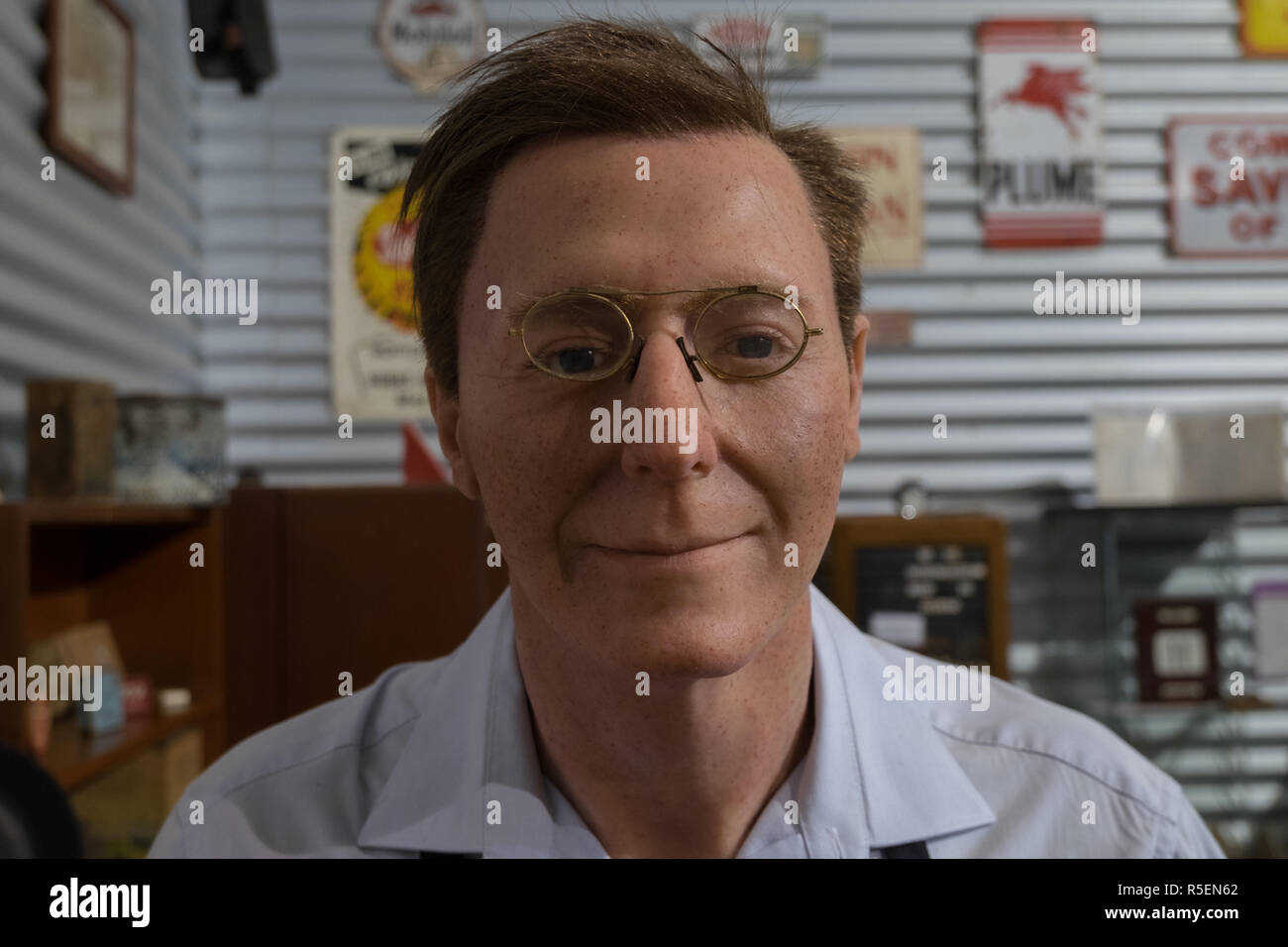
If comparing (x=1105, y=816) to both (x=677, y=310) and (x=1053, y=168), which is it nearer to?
(x=677, y=310)

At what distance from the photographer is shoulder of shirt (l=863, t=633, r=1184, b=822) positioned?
38.7 inches

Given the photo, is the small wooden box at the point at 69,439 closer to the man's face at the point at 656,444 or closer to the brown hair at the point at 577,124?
the brown hair at the point at 577,124

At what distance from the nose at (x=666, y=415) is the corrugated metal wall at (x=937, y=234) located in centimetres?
78

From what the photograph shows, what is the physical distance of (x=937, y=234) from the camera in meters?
1.59

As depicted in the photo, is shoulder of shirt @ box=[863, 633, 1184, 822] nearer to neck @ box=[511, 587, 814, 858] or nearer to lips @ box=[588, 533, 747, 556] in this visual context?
neck @ box=[511, 587, 814, 858]

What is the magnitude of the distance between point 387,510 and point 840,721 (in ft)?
1.99

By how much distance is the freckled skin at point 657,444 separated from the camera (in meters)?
0.78

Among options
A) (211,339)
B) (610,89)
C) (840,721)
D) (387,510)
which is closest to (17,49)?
(211,339)

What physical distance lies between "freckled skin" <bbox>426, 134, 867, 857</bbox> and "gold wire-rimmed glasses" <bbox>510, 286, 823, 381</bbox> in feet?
0.04

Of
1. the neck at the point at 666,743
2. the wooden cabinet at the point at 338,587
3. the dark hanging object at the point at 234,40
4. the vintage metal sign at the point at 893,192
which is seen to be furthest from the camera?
the vintage metal sign at the point at 893,192

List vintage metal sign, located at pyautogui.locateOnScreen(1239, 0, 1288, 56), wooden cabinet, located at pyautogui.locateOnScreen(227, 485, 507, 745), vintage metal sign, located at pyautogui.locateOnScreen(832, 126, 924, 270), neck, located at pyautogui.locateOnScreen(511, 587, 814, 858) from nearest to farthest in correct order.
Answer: neck, located at pyautogui.locateOnScreen(511, 587, 814, 858) < wooden cabinet, located at pyautogui.locateOnScreen(227, 485, 507, 745) < vintage metal sign, located at pyautogui.locateOnScreen(1239, 0, 1288, 56) < vintage metal sign, located at pyautogui.locateOnScreen(832, 126, 924, 270)

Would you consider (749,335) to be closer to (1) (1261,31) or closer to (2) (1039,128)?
(2) (1039,128)

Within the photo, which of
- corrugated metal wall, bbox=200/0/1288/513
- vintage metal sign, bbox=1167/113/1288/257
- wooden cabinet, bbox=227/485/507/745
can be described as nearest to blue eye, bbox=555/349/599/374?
wooden cabinet, bbox=227/485/507/745

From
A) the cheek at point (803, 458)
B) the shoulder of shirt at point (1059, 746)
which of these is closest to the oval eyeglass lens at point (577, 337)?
the cheek at point (803, 458)
